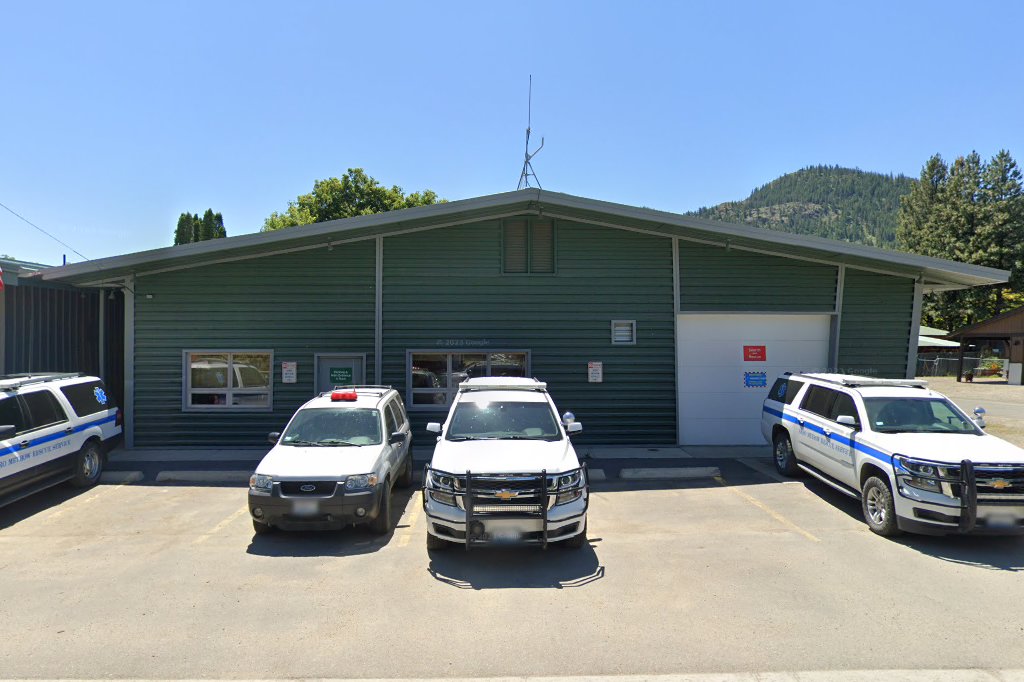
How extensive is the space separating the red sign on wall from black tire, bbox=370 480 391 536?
9204 mm

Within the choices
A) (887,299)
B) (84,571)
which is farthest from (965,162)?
(84,571)

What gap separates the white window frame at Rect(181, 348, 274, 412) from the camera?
13.0 meters

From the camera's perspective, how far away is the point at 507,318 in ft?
43.5

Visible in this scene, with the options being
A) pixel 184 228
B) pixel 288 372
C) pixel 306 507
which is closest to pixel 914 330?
pixel 306 507

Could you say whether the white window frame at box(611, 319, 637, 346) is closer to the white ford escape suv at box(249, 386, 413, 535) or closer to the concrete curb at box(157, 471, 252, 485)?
the white ford escape suv at box(249, 386, 413, 535)

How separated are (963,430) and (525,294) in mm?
8015

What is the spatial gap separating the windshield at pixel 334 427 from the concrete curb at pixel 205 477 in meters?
2.89

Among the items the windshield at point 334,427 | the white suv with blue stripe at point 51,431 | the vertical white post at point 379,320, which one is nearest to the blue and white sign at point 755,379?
the vertical white post at point 379,320

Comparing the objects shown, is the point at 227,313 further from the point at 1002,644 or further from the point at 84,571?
the point at 1002,644

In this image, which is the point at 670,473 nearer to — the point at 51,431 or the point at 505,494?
the point at 505,494

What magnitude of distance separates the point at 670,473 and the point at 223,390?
940cm

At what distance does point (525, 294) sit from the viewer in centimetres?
1328

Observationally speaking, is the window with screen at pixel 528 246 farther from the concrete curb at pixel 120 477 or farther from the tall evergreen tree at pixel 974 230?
the tall evergreen tree at pixel 974 230

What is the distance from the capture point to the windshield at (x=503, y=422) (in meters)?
7.82
